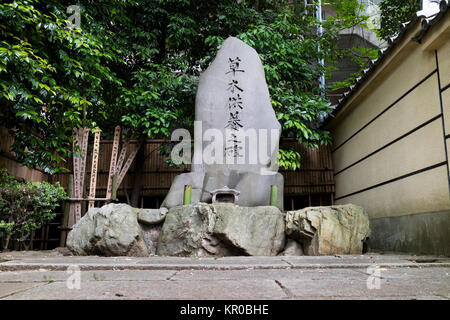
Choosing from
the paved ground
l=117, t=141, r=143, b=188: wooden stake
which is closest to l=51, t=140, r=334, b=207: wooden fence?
l=117, t=141, r=143, b=188: wooden stake

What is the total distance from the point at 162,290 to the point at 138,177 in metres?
7.78

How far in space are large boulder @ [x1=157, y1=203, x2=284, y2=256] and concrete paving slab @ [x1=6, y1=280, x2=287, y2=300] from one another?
2.51 metres

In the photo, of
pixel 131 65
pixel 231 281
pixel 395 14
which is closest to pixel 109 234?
pixel 231 281

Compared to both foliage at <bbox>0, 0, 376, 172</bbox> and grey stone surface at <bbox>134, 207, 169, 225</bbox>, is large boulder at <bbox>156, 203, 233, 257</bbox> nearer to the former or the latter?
grey stone surface at <bbox>134, 207, 169, 225</bbox>

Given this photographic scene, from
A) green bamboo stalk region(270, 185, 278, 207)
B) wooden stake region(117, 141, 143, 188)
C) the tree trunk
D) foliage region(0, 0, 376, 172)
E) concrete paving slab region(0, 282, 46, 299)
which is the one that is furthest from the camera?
the tree trunk

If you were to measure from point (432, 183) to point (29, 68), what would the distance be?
617 centimetres

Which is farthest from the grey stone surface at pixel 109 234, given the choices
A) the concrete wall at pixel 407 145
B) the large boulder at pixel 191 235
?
the concrete wall at pixel 407 145

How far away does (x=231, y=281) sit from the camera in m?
2.57

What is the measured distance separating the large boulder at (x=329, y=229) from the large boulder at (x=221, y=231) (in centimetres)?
29

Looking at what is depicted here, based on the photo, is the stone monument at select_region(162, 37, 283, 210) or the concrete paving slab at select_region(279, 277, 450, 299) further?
the stone monument at select_region(162, 37, 283, 210)

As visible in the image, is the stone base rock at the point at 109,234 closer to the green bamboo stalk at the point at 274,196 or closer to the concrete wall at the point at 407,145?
the green bamboo stalk at the point at 274,196

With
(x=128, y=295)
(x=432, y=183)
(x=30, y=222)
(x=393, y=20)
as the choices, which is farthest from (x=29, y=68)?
(x=393, y=20)

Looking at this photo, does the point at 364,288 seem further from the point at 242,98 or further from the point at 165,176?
the point at 165,176

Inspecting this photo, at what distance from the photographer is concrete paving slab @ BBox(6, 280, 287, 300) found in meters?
2.03
